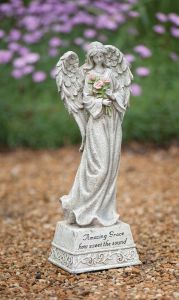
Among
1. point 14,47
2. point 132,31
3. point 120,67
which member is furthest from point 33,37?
point 120,67

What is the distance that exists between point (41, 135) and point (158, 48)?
2.26 meters

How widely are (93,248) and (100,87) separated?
1.20 metres

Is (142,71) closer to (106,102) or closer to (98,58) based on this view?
(98,58)

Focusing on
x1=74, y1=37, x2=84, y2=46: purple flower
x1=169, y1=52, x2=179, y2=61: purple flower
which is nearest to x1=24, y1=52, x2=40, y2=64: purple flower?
x1=74, y1=37, x2=84, y2=46: purple flower

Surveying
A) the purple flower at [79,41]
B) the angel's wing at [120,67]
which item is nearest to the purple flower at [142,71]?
the purple flower at [79,41]

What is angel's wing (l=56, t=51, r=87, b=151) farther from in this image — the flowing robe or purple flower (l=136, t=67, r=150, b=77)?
purple flower (l=136, t=67, r=150, b=77)

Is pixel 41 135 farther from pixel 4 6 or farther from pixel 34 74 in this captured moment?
pixel 4 6

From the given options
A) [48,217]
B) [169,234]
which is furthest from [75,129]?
[169,234]

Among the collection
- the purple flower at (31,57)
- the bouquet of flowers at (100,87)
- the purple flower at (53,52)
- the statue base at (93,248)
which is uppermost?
the purple flower at (53,52)

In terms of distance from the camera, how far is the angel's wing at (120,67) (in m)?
5.59

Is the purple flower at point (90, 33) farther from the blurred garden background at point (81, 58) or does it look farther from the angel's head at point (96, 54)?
the angel's head at point (96, 54)

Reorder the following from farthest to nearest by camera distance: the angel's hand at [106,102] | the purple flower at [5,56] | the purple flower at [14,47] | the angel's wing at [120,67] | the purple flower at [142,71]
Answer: the purple flower at [14,47], the purple flower at [5,56], the purple flower at [142,71], the angel's wing at [120,67], the angel's hand at [106,102]

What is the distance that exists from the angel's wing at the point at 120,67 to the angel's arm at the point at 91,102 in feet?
0.77

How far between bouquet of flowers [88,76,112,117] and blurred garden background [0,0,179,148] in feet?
14.3
